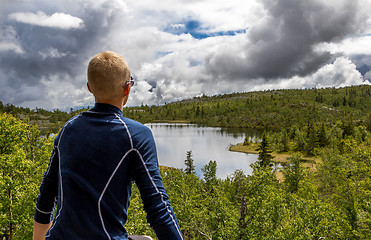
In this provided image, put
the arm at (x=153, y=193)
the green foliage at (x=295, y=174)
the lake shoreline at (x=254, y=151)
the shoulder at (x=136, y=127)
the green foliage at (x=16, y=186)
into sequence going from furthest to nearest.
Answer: the lake shoreline at (x=254, y=151) < the green foliage at (x=295, y=174) < the green foliage at (x=16, y=186) < the shoulder at (x=136, y=127) < the arm at (x=153, y=193)

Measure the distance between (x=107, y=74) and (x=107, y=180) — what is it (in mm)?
669

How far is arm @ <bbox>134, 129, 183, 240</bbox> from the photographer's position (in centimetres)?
138

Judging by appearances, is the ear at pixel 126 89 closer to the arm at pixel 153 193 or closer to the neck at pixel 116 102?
the neck at pixel 116 102

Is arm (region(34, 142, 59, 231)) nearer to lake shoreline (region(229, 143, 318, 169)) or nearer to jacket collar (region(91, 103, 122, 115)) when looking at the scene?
jacket collar (region(91, 103, 122, 115))

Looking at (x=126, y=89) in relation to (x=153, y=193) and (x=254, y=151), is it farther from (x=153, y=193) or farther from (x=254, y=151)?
(x=254, y=151)

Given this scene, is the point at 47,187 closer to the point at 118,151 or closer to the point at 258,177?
the point at 118,151

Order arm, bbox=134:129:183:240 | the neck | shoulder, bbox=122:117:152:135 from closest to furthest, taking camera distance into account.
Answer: arm, bbox=134:129:183:240, shoulder, bbox=122:117:152:135, the neck

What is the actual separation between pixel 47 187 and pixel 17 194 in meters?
13.3

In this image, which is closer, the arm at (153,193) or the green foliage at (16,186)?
the arm at (153,193)

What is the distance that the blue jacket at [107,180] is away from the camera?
1419 millimetres

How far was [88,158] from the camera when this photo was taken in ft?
4.68

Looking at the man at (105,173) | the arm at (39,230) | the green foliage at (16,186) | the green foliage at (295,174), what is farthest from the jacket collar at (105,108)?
the green foliage at (295,174)

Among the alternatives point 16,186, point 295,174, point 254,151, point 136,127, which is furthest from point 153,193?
point 254,151

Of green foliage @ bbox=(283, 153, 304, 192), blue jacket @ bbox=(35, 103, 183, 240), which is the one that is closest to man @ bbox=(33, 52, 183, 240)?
blue jacket @ bbox=(35, 103, 183, 240)
